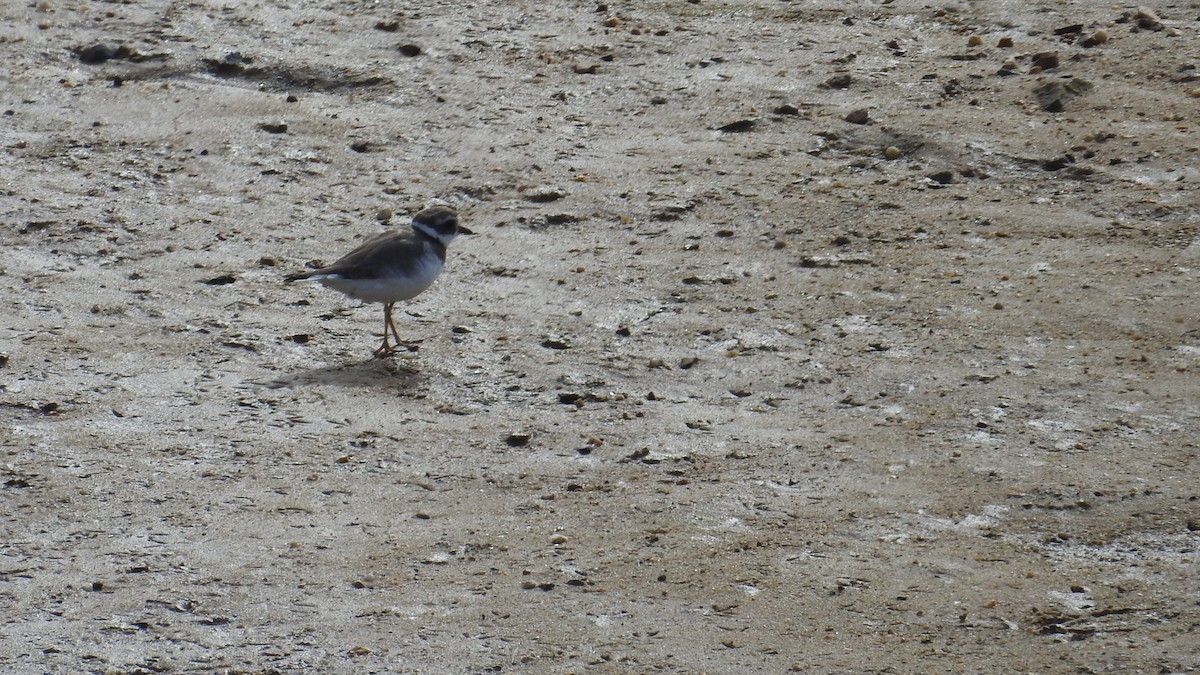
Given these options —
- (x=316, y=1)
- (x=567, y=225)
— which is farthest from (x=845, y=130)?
(x=316, y=1)

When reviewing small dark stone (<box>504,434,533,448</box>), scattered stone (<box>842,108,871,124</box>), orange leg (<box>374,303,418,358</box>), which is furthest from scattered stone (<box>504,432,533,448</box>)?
scattered stone (<box>842,108,871,124</box>)

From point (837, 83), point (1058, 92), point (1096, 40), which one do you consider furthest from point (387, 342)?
point (1096, 40)

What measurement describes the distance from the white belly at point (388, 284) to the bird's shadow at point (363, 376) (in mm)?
297

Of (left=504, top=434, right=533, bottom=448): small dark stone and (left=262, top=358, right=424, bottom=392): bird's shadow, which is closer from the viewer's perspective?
(left=504, top=434, right=533, bottom=448): small dark stone

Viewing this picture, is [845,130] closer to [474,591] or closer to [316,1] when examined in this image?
[316,1]

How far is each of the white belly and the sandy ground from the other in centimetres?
27

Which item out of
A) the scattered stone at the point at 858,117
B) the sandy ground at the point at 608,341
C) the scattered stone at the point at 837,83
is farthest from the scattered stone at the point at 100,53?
the scattered stone at the point at 858,117

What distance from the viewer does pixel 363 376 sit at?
732cm

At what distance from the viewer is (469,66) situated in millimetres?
10484

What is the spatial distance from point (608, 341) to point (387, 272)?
40.9 inches

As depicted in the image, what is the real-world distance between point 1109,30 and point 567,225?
13.3ft

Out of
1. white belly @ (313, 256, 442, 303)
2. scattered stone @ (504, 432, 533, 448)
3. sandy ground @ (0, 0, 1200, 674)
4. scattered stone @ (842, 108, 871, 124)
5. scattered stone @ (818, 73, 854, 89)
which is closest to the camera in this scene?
sandy ground @ (0, 0, 1200, 674)

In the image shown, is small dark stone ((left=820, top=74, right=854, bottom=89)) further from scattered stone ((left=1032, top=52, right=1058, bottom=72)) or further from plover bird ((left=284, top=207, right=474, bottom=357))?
plover bird ((left=284, top=207, right=474, bottom=357))

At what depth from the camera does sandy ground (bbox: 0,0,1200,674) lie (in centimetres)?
552
